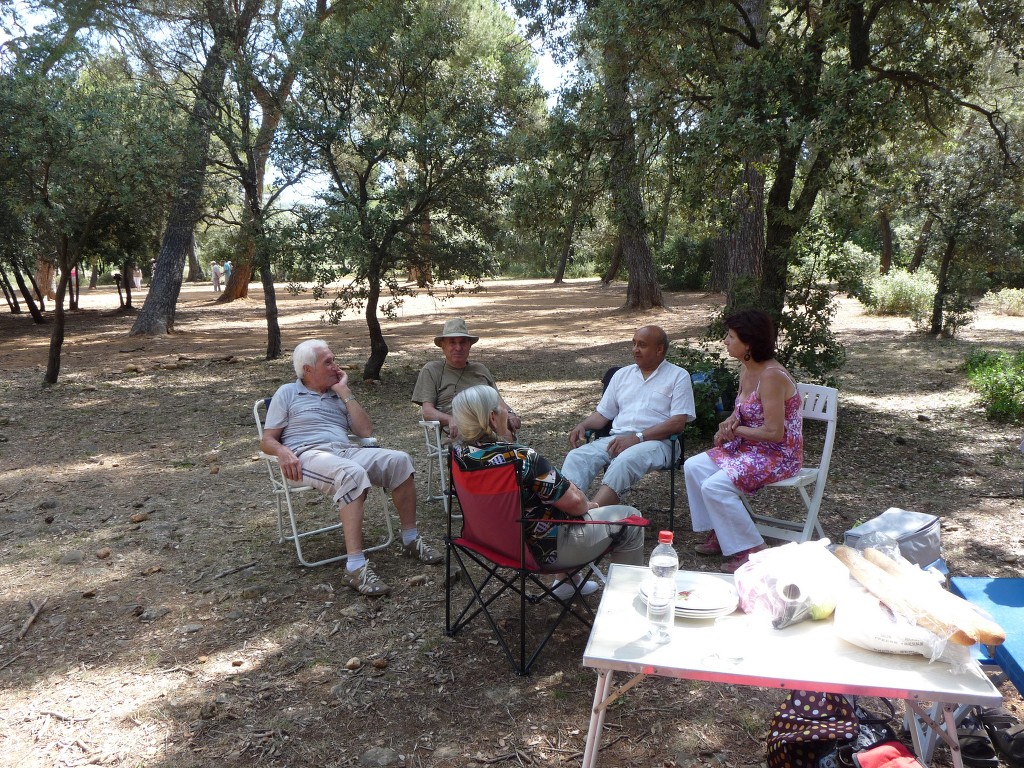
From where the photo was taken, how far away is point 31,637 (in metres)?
3.34

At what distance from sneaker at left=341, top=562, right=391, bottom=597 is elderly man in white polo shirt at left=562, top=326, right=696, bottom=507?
1178mm

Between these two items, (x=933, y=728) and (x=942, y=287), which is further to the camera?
(x=942, y=287)

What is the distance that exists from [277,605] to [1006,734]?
117 inches

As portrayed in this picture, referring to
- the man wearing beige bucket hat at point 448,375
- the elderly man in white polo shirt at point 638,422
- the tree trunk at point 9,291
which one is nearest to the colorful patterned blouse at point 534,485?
the elderly man in white polo shirt at point 638,422

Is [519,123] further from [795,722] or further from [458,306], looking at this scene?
[458,306]

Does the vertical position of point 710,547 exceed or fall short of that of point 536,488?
it falls short

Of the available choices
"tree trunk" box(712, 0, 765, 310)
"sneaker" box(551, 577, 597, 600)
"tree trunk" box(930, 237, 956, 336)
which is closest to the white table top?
"sneaker" box(551, 577, 597, 600)

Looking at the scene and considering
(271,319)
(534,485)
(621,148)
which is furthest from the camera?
(271,319)

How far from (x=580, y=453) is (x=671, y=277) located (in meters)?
19.8

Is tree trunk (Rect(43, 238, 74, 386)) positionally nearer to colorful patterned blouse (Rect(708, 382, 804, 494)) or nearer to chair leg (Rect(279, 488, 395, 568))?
chair leg (Rect(279, 488, 395, 568))

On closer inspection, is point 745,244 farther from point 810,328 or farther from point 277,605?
point 277,605

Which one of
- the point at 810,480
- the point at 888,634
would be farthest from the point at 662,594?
the point at 810,480

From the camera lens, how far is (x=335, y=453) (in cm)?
403

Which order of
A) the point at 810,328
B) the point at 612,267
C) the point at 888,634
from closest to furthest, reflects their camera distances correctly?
the point at 888,634, the point at 810,328, the point at 612,267
